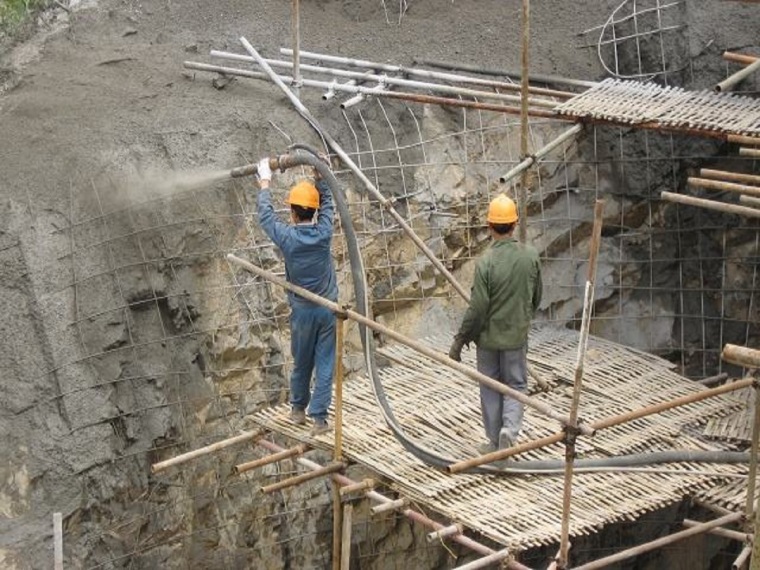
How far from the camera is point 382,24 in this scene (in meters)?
12.7

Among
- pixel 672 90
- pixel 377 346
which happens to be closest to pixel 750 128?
pixel 672 90

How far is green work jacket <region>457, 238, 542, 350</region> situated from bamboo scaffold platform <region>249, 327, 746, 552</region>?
2.96 ft

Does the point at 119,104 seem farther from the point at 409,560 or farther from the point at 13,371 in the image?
the point at 409,560

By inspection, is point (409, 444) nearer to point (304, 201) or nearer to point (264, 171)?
point (304, 201)

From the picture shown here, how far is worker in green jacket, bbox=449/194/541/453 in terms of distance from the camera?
843 centimetres

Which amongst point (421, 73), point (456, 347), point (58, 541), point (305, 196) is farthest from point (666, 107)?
point (58, 541)

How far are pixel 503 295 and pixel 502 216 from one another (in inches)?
18.8

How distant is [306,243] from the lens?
852cm

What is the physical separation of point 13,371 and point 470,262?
3724 mm

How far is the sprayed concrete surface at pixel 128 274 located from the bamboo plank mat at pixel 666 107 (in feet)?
3.22

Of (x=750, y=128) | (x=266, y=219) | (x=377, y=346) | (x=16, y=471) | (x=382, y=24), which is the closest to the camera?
(x=266, y=219)

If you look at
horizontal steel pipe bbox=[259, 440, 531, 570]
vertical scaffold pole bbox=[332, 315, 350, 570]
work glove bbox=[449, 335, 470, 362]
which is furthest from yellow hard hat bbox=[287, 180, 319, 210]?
horizontal steel pipe bbox=[259, 440, 531, 570]

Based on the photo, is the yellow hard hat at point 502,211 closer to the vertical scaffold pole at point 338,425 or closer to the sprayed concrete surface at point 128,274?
Result: the vertical scaffold pole at point 338,425

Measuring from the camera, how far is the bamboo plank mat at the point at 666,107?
10.2 m
